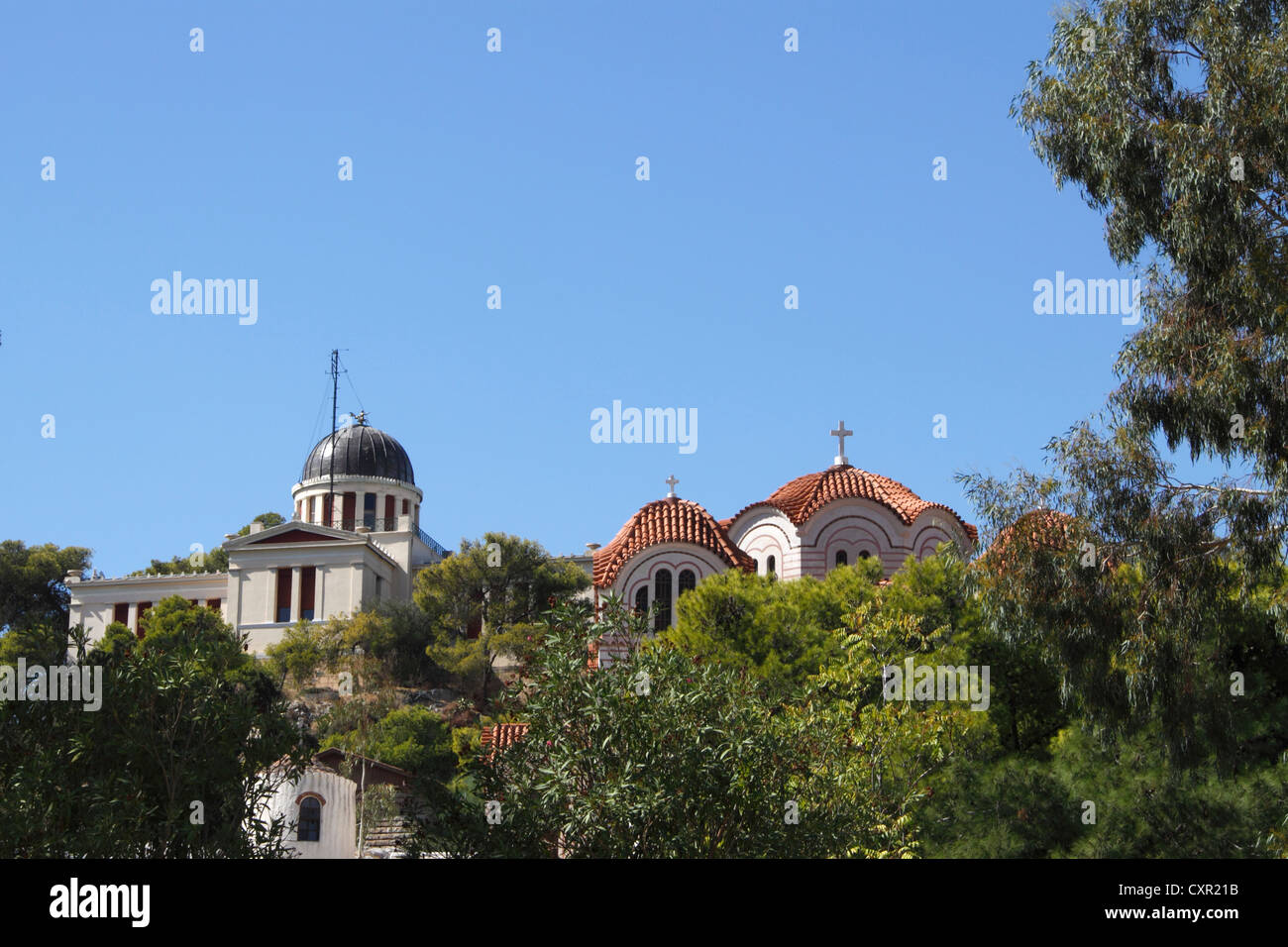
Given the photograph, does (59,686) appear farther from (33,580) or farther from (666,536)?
(33,580)

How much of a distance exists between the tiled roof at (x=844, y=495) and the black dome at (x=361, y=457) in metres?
41.2

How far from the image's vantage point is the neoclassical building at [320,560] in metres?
76.2

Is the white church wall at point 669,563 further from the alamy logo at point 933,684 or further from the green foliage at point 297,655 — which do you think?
the green foliage at point 297,655

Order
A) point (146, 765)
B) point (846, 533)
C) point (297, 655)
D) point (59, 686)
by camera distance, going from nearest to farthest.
A: point (146, 765)
point (59, 686)
point (846, 533)
point (297, 655)

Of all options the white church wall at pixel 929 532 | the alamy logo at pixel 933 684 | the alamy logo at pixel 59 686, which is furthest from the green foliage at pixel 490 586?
the alamy logo at pixel 59 686

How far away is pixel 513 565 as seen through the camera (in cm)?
7344

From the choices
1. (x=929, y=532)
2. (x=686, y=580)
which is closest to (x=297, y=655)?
(x=686, y=580)

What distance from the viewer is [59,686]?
16531 mm

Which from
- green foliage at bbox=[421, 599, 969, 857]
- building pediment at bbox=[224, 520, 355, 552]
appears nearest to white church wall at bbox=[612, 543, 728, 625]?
green foliage at bbox=[421, 599, 969, 857]

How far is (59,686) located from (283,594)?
204 feet

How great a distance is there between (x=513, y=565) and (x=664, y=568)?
1174 inches

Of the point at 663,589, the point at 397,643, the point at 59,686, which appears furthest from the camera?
the point at 397,643

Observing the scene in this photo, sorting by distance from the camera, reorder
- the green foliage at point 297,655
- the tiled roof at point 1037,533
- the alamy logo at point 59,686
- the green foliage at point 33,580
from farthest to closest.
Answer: the green foliage at point 33,580
the green foliage at point 297,655
the tiled roof at point 1037,533
the alamy logo at point 59,686
